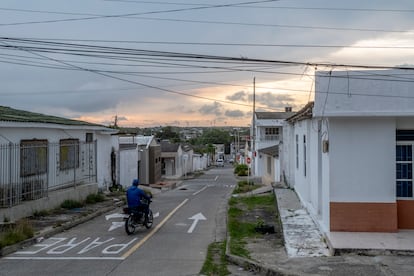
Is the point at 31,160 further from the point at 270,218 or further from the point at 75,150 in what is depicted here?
the point at 270,218

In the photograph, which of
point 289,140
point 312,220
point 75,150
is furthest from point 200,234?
point 289,140

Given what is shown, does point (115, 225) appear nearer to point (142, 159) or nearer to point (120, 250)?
point (120, 250)

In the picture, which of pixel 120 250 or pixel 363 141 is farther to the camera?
pixel 363 141

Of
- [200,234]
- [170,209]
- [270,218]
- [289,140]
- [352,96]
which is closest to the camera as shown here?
[352,96]

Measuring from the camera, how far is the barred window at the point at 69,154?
23.5 m

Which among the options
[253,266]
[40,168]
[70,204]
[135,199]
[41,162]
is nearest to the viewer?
[253,266]

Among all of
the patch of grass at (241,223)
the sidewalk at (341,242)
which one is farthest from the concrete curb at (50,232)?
the sidewalk at (341,242)

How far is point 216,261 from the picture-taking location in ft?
39.3

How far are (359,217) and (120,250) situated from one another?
592 centimetres

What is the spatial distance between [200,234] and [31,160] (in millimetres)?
7561

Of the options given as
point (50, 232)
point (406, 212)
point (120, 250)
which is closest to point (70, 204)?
point (50, 232)

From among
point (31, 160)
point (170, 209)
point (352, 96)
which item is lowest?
point (170, 209)

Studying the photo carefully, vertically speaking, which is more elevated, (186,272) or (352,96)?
(352,96)

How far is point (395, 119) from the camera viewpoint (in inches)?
524
